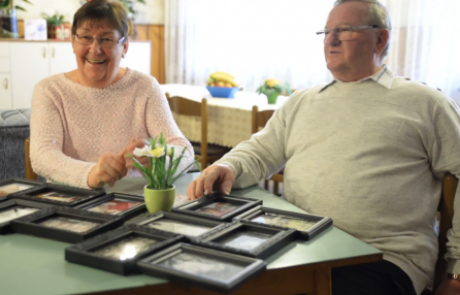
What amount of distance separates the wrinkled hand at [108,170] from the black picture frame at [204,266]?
586 millimetres

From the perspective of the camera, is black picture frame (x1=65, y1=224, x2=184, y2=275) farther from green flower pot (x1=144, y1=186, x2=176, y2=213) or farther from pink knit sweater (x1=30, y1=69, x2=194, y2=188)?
pink knit sweater (x1=30, y1=69, x2=194, y2=188)

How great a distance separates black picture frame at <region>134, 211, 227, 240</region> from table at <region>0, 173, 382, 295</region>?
189mm

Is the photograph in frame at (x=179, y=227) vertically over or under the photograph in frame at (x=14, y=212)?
over

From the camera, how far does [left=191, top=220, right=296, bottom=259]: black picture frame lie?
1.21 metres

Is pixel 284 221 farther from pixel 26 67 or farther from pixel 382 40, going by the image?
pixel 26 67

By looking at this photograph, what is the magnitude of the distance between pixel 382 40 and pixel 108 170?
107cm

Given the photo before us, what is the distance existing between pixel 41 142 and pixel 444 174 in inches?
53.0

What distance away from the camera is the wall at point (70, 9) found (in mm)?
6344

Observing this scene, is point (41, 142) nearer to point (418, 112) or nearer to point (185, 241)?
point (185, 241)

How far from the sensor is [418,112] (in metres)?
1.85

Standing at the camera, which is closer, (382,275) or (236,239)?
(236,239)

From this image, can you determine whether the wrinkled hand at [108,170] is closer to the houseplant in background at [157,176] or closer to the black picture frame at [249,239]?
the houseplant in background at [157,176]

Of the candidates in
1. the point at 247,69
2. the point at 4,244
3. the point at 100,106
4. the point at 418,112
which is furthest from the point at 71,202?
the point at 247,69

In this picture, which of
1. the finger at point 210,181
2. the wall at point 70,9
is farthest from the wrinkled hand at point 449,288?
the wall at point 70,9
